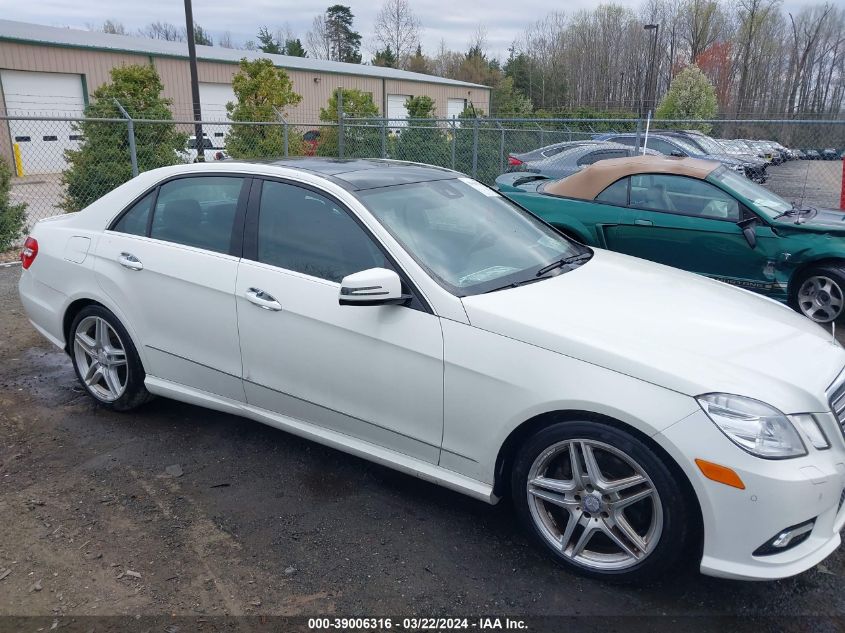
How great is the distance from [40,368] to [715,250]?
19.4 ft

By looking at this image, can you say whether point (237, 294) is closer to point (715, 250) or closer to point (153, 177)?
point (153, 177)

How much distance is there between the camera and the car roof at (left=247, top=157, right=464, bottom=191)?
3.51 metres

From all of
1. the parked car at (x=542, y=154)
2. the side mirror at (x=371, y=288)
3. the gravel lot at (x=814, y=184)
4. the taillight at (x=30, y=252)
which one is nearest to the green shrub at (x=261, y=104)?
the parked car at (x=542, y=154)

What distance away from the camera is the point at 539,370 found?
105 inches

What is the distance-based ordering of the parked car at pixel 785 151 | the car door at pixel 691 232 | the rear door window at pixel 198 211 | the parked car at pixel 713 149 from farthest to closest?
1. the parked car at pixel 785 151
2. the parked car at pixel 713 149
3. the car door at pixel 691 232
4. the rear door window at pixel 198 211

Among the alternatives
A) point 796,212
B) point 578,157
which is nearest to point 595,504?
point 796,212

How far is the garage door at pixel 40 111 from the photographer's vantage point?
925 inches

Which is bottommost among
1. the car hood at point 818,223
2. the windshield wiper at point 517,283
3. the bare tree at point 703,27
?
the car hood at point 818,223

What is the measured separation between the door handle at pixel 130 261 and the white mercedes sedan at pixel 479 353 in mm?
19

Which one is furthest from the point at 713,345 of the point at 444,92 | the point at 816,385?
the point at 444,92

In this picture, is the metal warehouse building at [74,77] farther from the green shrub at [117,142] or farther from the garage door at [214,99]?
the green shrub at [117,142]

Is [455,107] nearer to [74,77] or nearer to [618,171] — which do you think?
[74,77]

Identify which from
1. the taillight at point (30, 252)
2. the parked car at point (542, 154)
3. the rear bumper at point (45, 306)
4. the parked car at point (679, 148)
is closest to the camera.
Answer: the rear bumper at point (45, 306)

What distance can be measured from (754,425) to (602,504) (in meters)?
0.65
